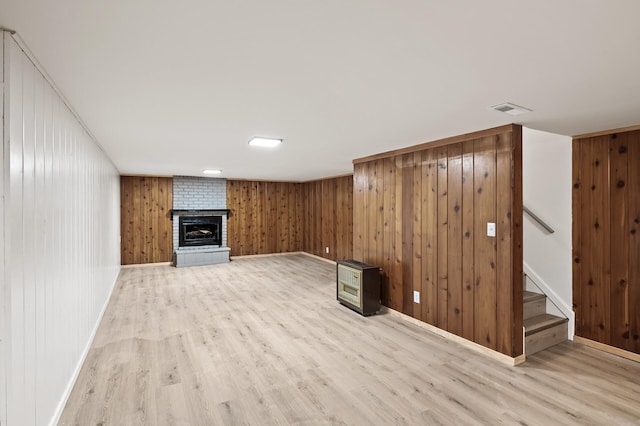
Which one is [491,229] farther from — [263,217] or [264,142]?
[263,217]

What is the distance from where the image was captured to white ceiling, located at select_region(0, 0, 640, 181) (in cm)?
128

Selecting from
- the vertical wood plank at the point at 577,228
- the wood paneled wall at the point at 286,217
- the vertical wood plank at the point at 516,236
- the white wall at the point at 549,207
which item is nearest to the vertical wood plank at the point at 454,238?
the vertical wood plank at the point at 516,236

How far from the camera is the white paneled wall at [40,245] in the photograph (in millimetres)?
1470

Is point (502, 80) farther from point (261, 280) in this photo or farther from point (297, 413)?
point (261, 280)

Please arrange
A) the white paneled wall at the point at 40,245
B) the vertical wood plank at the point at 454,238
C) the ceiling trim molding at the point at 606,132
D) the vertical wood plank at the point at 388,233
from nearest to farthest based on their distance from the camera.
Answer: the white paneled wall at the point at 40,245 → the ceiling trim molding at the point at 606,132 → the vertical wood plank at the point at 454,238 → the vertical wood plank at the point at 388,233

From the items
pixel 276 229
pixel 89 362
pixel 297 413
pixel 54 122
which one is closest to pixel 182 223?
pixel 276 229

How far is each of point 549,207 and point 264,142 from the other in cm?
346

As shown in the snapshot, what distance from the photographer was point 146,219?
7809mm

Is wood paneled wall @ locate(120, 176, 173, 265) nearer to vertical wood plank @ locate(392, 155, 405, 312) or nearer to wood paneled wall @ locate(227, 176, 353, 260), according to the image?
wood paneled wall @ locate(227, 176, 353, 260)

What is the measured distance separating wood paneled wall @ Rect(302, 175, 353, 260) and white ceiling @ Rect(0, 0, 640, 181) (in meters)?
4.63

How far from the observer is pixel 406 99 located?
230cm

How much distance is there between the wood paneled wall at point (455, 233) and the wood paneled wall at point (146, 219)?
→ 5.56 metres

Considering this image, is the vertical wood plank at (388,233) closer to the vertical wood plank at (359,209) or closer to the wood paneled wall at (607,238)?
the vertical wood plank at (359,209)

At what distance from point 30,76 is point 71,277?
1505 mm
